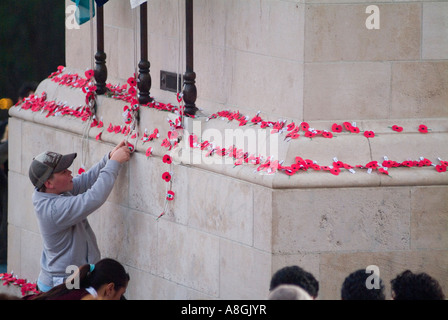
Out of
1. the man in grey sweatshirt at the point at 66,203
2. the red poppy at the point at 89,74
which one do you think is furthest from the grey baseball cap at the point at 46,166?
the red poppy at the point at 89,74

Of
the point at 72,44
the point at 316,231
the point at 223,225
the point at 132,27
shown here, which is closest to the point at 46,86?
the point at 72,44

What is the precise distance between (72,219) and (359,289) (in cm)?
255

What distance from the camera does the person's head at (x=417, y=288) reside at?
5.98 metres

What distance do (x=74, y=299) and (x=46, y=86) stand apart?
10.8 ft

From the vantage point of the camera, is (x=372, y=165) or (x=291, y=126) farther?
(x=291, y=126)

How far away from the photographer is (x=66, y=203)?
25.7 ft

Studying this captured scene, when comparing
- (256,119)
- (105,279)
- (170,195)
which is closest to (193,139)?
(170,195)

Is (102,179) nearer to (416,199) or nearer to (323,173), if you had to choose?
(323,173)

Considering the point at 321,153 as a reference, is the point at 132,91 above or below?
above

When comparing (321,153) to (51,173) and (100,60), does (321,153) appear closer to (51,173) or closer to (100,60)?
(51,173)

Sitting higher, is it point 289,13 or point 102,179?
point 289,13

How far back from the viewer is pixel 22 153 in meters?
9.68

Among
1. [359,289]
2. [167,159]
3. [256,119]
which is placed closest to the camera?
[359,289]

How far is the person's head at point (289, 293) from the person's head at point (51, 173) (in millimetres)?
2511
